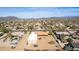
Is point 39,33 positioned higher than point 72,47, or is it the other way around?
point 39,33

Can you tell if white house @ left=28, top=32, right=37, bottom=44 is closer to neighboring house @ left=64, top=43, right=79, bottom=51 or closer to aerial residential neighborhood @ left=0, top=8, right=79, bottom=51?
aerial residential neighborhood @ left=0, top=8, right=79, bottom=51

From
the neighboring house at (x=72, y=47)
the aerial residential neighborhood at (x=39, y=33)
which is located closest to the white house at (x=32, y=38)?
the aerial residential neighborhood at (x=39, y=33)

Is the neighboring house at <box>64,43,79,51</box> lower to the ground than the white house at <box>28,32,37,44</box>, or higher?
lower

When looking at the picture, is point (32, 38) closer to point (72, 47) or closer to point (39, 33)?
point (39, 33)

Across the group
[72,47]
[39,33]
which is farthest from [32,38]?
[72,47]

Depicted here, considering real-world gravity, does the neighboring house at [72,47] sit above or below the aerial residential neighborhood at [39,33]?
below

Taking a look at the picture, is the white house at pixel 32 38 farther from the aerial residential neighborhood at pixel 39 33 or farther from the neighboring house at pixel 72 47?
the neighboring house at pixel 72 47

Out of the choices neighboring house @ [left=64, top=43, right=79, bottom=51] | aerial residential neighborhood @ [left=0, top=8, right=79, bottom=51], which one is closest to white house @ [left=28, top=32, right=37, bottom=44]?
aerial residential neighborhood @ [left=0, top=8, right=79, bottom=51]
